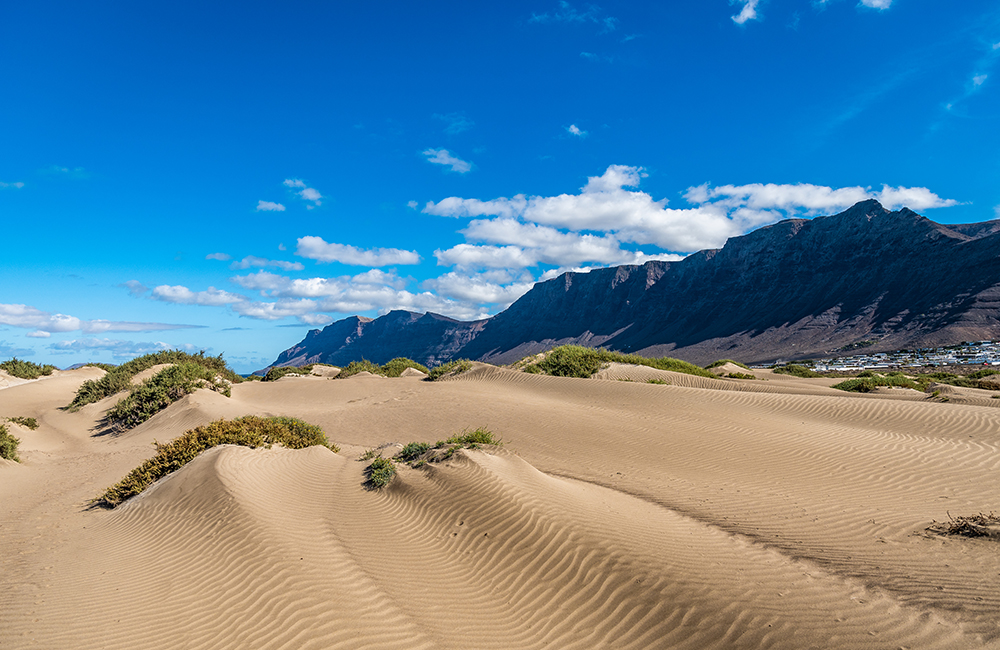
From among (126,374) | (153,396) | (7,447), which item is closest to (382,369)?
(126,374)

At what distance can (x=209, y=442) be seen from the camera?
33.8ft

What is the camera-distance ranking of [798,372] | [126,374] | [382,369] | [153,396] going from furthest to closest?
[798,372] → [382,369] → [126,374] → [153,396]

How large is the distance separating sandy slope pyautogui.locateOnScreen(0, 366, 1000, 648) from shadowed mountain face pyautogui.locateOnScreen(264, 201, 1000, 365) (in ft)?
269

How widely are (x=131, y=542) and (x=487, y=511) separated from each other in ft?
16.6

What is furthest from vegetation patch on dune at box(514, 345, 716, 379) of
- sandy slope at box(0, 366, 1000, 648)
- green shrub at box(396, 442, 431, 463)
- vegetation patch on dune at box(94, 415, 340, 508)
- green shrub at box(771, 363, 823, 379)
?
green shrub at box(396, 442, 431, 463)

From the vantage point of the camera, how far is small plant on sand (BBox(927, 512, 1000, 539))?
5.51 meters

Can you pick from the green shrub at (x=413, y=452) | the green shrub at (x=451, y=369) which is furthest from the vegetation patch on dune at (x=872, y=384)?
the green shrub at (x=413, y=452)

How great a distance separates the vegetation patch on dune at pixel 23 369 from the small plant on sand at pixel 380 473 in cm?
3362

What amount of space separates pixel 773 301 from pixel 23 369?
131 m

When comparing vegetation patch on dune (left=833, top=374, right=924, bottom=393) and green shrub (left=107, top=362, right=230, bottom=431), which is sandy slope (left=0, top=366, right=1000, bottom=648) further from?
vegetation patch on dune (left=833, top=374, right=924, bottom=393)

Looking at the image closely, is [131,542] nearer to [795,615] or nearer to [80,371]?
[795,615]

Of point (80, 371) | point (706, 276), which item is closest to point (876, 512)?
Result: point (80, 371)

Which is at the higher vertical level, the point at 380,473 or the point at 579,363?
the point at 579,363

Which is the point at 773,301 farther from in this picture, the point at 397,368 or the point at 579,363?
the point at 397,368
